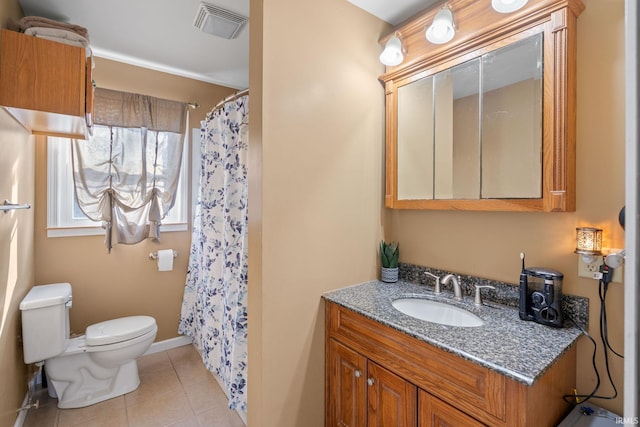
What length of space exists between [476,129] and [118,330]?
8.56 feet

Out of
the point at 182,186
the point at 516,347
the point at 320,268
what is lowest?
the point at 516,347

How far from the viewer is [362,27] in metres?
1.73

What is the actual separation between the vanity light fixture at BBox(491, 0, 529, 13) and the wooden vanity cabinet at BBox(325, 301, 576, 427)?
1.36 m

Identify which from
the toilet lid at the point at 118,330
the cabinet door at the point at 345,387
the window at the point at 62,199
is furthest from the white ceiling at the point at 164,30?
the toilet lid at the point at 118,330

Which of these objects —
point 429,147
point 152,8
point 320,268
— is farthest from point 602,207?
point 152,8

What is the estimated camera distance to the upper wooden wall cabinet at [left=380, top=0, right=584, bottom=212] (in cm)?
117

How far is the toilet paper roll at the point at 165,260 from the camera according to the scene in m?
2.61

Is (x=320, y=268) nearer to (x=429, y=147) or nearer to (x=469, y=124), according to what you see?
(x=429, y=147)

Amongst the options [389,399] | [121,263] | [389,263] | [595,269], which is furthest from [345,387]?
[121,263]

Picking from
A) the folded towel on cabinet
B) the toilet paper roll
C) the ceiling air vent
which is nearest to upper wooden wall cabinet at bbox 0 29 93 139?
the folded towel on cabinet

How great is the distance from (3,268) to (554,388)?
2408 mm

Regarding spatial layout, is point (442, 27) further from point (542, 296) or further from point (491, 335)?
point (491, 335)

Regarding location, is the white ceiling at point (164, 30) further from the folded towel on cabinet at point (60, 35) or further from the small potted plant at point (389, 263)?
the small potted plant at point (389, 263)

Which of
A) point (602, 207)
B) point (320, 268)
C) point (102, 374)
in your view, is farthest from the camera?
point (102, 374)
